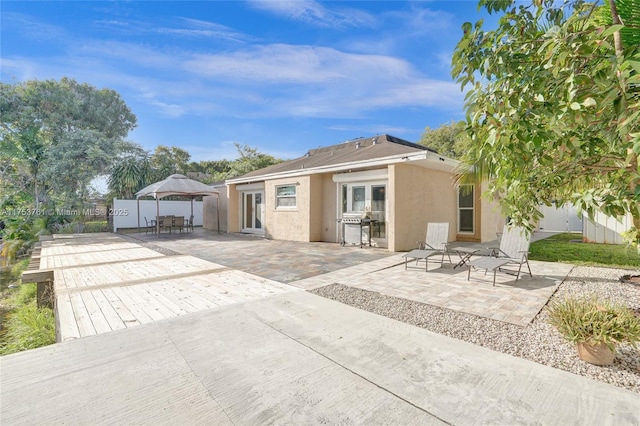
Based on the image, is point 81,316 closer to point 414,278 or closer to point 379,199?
point 414,278

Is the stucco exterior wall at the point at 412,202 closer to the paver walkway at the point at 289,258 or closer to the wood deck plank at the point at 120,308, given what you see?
the paver walkway at the point at 289,258

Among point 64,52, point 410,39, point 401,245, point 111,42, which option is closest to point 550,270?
point 401,245

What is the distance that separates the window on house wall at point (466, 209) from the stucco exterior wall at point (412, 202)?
1.05 m

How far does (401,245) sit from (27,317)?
30.9 feet

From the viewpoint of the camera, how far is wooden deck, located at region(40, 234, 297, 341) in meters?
4.09

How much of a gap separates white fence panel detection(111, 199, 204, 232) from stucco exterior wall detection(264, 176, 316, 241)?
1195cm

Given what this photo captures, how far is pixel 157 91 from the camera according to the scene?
1783 centimetres

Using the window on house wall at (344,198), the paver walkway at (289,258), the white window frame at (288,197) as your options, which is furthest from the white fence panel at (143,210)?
the window on house wall at (344,198)

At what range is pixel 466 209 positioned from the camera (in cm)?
1280

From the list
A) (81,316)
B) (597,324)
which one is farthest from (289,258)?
(597,324)

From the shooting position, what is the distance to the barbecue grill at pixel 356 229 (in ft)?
35.7

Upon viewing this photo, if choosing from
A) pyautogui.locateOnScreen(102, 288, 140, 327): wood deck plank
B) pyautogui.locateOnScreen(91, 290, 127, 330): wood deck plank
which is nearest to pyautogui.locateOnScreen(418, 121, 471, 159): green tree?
pyautogui.locateOnScreen(102, 288, 140, 327): wood deck plank

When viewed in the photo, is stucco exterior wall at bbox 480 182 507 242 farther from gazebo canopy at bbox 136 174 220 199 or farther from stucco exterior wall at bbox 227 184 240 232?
gazebo canopy at bbox 136 174 220 199

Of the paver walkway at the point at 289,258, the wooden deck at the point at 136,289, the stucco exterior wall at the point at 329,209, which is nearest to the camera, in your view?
the wooden deck at the point at 136,289
